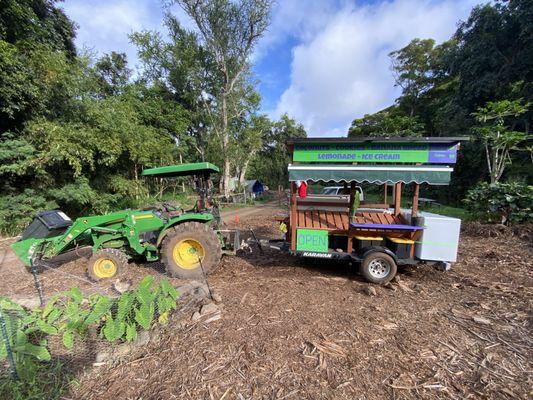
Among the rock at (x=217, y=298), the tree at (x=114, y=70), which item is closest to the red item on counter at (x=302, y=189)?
the rock at (x=217, y=298)

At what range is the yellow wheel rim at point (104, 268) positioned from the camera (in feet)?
13.9

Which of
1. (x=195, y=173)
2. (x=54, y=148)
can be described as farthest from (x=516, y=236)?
(x=54, y=148)

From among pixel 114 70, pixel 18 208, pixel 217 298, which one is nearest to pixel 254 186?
pixel 114 70

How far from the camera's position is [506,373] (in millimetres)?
2184

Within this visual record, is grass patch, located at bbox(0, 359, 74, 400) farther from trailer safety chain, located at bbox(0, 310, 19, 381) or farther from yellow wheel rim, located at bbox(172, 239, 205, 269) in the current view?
yellow wheel rim, located at bbox(172, 239, 205, 269)

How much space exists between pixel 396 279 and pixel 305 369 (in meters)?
2.92

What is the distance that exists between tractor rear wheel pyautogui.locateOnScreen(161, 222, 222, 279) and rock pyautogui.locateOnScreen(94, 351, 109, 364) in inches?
79.7

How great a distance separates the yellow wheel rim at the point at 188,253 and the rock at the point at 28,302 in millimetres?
1939

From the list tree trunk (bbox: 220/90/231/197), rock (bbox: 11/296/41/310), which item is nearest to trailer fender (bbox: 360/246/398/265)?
rock (bbox: 11/296/41/310)

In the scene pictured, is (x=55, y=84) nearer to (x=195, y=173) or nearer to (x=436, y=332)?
(x=195, y=173)

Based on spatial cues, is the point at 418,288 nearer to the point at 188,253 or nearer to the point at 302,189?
the point at 302,189

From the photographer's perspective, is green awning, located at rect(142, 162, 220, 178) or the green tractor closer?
the green tractor

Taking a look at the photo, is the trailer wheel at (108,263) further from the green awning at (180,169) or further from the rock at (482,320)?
the rock at (482,320)

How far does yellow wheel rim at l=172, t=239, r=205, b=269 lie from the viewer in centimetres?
452
